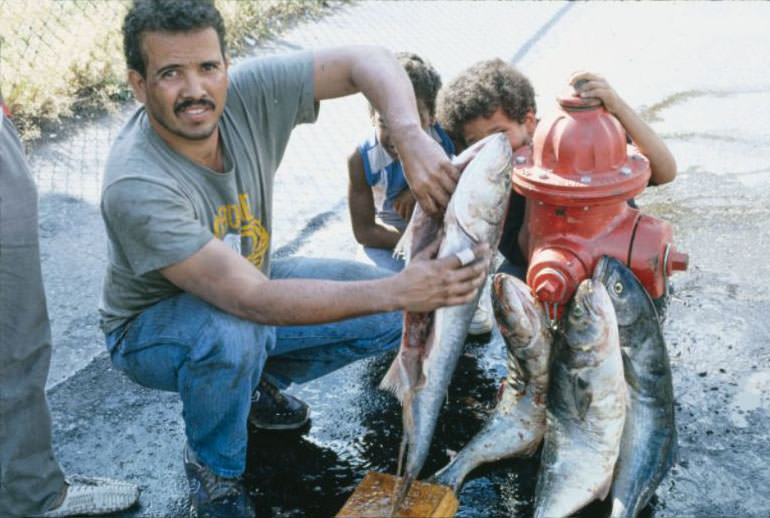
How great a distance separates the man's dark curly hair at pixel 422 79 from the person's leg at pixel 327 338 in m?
0.90

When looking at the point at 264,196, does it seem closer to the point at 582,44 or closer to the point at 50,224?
the point at 50,224

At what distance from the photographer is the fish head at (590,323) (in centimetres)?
274

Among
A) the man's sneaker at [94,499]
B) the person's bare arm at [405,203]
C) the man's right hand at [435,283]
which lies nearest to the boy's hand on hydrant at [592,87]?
the man's right hand at [435,283]

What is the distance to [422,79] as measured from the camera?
4062 mm

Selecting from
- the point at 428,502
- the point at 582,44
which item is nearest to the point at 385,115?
the point at 428,502

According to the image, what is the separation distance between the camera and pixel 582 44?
859cm

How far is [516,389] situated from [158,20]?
179cm

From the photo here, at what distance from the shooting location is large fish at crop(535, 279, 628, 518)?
9.07 ft

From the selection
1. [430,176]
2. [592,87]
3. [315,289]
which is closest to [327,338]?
[315,289]

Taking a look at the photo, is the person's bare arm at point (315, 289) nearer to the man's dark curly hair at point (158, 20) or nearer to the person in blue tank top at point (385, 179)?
the man's dark curly hair at point (158, 20)

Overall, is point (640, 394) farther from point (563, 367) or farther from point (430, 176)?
point (430, 176)

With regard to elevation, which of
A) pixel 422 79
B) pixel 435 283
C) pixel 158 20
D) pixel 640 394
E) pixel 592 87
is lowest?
pixel 640 394

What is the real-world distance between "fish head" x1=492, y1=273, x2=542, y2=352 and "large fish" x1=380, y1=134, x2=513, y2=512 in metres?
→ 0.14

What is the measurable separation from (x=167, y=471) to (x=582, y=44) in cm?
665
